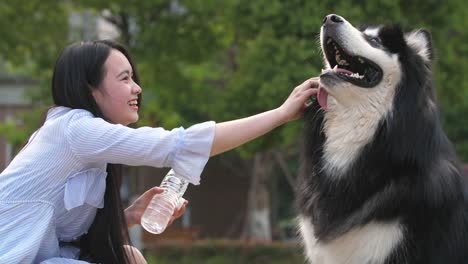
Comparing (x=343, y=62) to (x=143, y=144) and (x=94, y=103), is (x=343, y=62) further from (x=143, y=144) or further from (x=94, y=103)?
(x=94, y=103)

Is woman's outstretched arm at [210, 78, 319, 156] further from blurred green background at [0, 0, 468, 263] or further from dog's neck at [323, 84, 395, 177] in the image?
blurred green background at [0, 0, 468, 263]

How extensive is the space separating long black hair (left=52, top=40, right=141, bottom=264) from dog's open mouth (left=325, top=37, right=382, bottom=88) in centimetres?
109

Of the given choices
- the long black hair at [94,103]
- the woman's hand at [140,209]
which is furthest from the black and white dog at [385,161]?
the long black hair at [94,103]

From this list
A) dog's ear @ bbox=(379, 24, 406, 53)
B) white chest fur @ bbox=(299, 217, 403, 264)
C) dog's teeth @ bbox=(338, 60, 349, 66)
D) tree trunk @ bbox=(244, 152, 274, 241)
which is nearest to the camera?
white chest fur @ bbox=(299, 217, 403, 264)

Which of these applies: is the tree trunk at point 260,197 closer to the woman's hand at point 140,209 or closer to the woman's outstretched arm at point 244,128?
the woman's hand at point 140,209

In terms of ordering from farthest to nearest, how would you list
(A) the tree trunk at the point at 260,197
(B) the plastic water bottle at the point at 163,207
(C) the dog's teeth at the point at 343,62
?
(A) the tree trunk at the point at 260,197
(B) the plastic water bottle at the point at 163,207
(C) the dog's teeth at the point at 343,62

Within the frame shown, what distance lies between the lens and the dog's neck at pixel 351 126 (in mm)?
3744

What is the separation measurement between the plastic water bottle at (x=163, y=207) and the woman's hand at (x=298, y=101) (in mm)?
684

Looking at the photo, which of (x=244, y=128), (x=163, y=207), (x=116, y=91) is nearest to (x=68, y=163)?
(x=116, y=91)

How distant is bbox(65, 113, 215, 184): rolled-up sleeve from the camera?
3490 millimetres

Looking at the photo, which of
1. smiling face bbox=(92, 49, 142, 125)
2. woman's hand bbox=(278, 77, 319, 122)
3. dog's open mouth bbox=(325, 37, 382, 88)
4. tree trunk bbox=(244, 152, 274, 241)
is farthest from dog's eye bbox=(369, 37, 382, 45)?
tree trunk bbox=(244, 152, 274, 241)

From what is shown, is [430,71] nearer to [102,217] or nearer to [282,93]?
[102,217]

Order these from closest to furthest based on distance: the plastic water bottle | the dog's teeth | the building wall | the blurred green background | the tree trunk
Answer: the dog's teeth
the plastic water bottle
the blurred green background
the tree trunk
the building wall

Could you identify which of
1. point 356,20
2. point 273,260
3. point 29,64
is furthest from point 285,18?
point 29,64
